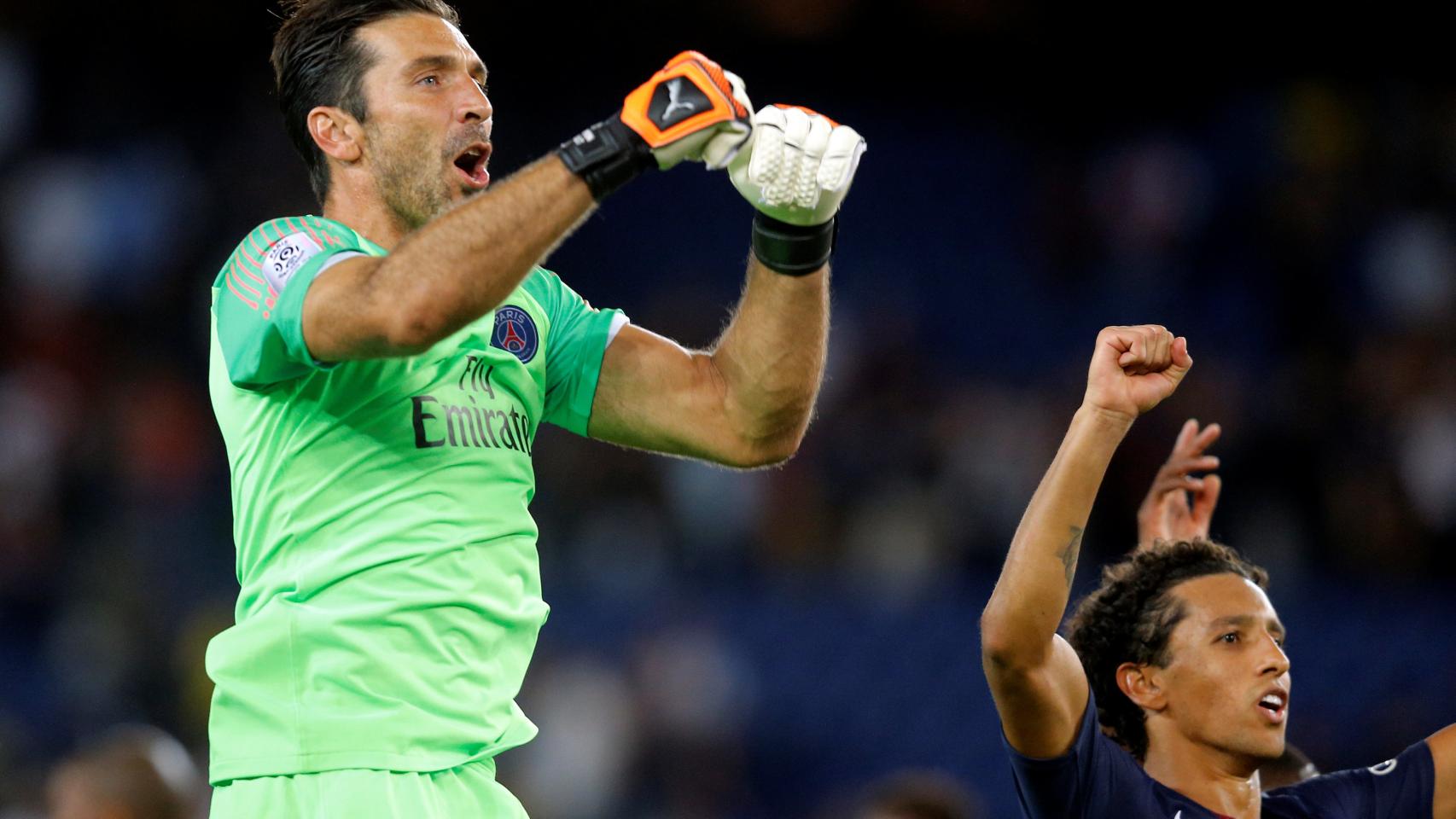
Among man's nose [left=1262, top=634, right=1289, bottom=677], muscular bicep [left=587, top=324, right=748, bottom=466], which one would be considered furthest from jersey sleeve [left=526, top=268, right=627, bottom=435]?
man's nose [left=1262, top=634, right=1289, bottom=677]

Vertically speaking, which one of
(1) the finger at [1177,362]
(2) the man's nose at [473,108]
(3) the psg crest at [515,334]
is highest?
(2) the man's nose at [473,108]

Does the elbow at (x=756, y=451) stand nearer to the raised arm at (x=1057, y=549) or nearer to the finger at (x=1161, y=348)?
the raised arm at (x=1057, y=549)

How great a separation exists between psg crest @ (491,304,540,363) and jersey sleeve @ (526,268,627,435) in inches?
4.4

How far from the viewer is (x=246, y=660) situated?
3010mm

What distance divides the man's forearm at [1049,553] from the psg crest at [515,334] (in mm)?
1087

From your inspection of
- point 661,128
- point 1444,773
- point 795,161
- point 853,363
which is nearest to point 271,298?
point 661,128

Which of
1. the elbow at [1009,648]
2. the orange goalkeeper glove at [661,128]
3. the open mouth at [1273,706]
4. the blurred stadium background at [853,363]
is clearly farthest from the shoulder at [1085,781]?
the blurred stadium background at [853,363]

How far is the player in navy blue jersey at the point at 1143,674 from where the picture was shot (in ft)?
11.7

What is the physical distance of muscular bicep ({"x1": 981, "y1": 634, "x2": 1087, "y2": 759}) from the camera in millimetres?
3564

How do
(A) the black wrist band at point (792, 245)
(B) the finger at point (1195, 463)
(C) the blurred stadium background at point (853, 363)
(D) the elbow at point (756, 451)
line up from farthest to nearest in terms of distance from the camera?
(C) the blurred stadium background at point (853, 363)
(B) the finger at point (1195, 463)
(D) the elbow at point (756, 451)
(A) the black wrist band at point (792, 245)

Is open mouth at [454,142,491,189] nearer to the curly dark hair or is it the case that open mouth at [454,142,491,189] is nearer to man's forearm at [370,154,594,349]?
man's forearm at [370,154,594,349]

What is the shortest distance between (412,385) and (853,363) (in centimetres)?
748

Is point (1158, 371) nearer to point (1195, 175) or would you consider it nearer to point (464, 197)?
point (464, 197)

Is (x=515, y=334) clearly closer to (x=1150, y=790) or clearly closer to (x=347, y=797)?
(x=347, y=797)
